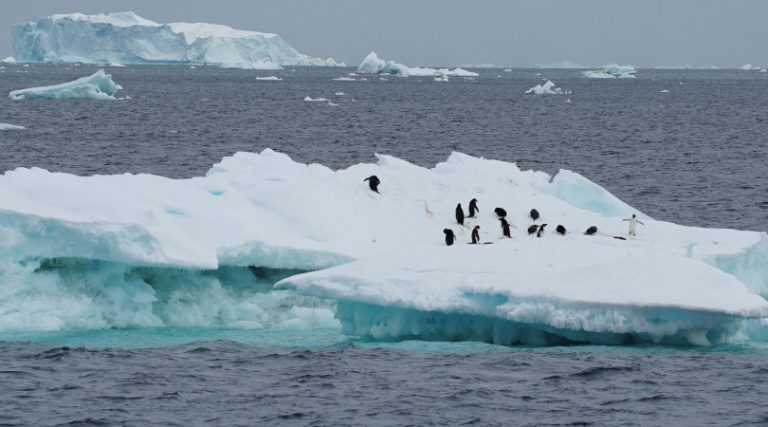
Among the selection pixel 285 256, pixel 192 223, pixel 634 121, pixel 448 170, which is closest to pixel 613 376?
pixel 285 256

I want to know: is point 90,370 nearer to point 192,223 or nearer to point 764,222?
point 192,223

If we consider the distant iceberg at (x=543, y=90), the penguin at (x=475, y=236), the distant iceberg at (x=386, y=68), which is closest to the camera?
the penguin at (x=475, y=236)

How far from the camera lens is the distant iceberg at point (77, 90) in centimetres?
6347

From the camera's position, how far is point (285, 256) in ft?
54.1

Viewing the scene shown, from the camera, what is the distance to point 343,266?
15.5 metres

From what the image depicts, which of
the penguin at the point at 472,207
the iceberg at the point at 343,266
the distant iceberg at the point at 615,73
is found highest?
the distant iceberg at the point at 615,73

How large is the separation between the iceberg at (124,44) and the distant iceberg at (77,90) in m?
71.2

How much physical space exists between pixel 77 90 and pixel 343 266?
53.8m

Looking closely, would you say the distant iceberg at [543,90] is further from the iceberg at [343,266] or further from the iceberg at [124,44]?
the iceberg at [343,266]

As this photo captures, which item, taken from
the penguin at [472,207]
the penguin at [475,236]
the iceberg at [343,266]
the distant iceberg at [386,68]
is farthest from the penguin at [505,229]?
the distant iceberg at [386,68]

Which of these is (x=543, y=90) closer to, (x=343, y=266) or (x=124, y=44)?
(x=124, y=44)

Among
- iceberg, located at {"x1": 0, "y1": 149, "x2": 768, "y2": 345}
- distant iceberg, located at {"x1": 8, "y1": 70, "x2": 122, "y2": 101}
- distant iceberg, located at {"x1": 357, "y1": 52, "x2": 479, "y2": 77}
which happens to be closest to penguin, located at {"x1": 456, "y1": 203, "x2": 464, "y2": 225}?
iceberg, located at {"x1": 0, "y1": 149, "x2": 768, "y2": 345}

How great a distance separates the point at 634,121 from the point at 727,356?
53.0 meters

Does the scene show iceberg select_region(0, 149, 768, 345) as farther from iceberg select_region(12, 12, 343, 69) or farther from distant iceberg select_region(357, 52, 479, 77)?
iceberg select_region(12, 12, 343, 69)
